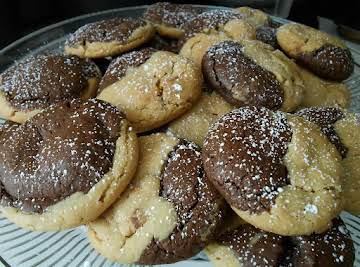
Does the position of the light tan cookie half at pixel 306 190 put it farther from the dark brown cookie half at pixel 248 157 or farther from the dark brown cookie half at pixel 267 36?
the dark brown cookie half at pixel 267 36

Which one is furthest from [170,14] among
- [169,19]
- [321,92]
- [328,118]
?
[328,118]

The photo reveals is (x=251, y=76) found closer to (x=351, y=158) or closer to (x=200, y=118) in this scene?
(x=200, y=118)

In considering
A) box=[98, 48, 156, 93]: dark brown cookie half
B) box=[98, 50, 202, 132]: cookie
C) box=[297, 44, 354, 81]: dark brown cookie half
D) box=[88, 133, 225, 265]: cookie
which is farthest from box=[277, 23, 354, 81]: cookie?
box=[88, 133, 225, 265]: cookie

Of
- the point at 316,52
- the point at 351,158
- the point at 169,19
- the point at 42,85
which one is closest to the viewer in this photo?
the point at 351,158

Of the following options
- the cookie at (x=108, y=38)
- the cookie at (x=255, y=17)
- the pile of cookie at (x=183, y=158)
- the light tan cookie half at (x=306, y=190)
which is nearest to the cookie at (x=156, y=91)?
the pile of cookie at (x=183, y=158)

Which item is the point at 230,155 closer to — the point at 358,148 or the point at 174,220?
the point at 174,220
